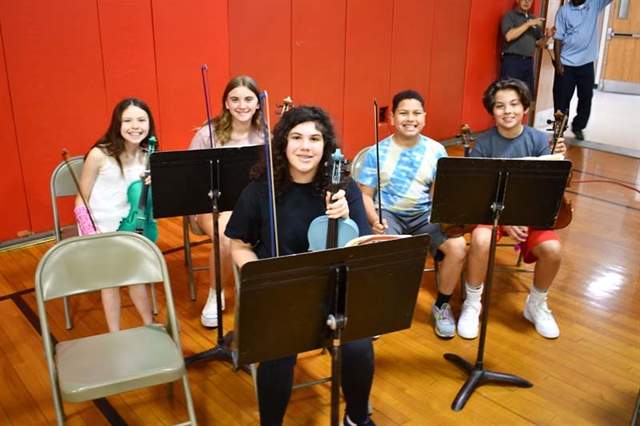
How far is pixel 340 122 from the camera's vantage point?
5.39 metres

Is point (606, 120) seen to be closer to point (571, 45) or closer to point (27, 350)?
point (571, 45)

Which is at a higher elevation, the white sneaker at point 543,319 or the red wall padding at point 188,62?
the red wall padding at point 188,62

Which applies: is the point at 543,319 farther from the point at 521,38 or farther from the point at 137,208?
the point at 521,38

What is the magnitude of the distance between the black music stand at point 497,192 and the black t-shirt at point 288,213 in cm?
38

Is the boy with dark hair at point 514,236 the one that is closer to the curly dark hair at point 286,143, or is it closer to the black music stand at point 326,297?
the curly dark hair at point 286,143

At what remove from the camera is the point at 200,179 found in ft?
8.29

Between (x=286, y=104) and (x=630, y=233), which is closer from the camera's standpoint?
(x=286, y=104)

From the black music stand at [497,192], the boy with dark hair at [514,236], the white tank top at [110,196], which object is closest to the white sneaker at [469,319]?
the boy with dark hair at [514,236]

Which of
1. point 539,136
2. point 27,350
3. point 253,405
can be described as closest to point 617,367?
point 539,136

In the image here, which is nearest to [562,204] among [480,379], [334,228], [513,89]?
[513,89]

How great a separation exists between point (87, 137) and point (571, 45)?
4.79 metres

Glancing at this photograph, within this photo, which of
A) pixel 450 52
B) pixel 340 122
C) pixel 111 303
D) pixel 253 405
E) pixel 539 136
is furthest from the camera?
pixel 450 52

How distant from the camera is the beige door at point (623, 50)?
27.7 feet

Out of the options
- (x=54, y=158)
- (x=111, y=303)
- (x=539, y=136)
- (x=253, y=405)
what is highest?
(x=539, y=136)
